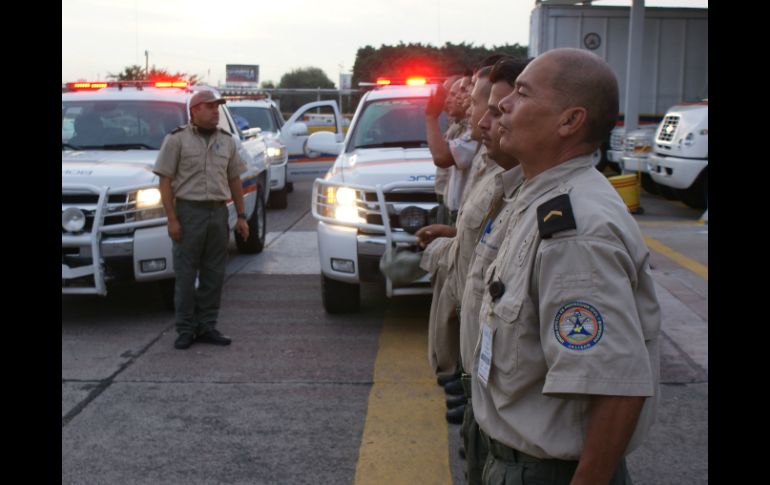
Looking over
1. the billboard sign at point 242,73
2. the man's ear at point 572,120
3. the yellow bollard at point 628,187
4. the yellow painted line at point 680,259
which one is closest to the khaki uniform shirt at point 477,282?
the man's ear at point 572,120

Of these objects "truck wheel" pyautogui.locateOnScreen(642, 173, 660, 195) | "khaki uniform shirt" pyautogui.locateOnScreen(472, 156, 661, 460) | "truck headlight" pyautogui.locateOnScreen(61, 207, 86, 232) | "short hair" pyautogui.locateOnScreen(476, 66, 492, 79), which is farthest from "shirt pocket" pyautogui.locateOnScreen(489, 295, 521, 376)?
"truck wheel" pyautogui.locateOnScreen(642, 173, 660, 195)

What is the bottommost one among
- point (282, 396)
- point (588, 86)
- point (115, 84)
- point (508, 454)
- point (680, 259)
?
point (282, 396)

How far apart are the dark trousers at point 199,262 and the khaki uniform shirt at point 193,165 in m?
0.09

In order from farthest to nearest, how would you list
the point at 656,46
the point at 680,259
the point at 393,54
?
1. the point at 393,54
2. the point at 656,46
3. the point at 680,259

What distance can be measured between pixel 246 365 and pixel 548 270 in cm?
460

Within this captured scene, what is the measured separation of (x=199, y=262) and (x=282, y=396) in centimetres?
158

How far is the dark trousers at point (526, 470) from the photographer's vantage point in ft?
6.93

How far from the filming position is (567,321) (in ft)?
6.32

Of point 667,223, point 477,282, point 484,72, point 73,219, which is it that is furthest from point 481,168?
point 667,223

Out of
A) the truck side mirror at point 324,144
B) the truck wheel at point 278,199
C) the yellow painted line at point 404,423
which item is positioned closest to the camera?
the yellow painted line at point 404,423

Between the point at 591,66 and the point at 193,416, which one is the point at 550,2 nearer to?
the point at 193,416

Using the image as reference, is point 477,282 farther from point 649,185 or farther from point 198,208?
point 649,185

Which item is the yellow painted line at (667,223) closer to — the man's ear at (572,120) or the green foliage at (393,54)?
the man's ear at (572,120)
